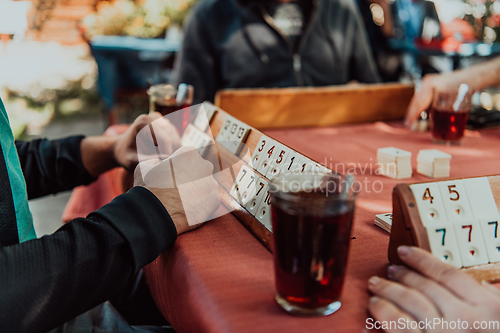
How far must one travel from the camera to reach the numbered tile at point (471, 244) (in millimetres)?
588

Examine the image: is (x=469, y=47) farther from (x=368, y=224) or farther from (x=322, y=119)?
(x=368, y=224)

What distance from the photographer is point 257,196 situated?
29.7 inches

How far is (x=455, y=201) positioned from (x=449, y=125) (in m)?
0.78

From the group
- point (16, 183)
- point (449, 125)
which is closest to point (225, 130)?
point (16, 183)

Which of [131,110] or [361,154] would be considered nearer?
[361,154]

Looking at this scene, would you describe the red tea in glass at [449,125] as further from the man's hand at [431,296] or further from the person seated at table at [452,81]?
the man's hand at [431,296]

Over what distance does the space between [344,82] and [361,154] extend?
1.36 metres

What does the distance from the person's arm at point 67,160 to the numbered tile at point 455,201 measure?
2.40 ft

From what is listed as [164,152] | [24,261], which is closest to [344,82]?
[164,152]

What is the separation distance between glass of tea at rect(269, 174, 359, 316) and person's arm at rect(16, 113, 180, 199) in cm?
66

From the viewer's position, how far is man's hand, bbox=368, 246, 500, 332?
470 mm

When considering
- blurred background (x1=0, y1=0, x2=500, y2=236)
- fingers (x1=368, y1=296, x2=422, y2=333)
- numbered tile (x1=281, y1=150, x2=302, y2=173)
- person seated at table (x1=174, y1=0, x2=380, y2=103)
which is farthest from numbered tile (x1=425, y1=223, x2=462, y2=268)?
blurred background (x1=0, y1=0, x2=500, y2=236)

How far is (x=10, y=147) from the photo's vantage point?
33.3 inches

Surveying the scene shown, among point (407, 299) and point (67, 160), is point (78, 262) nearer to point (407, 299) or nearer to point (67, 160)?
point (407, 299)
